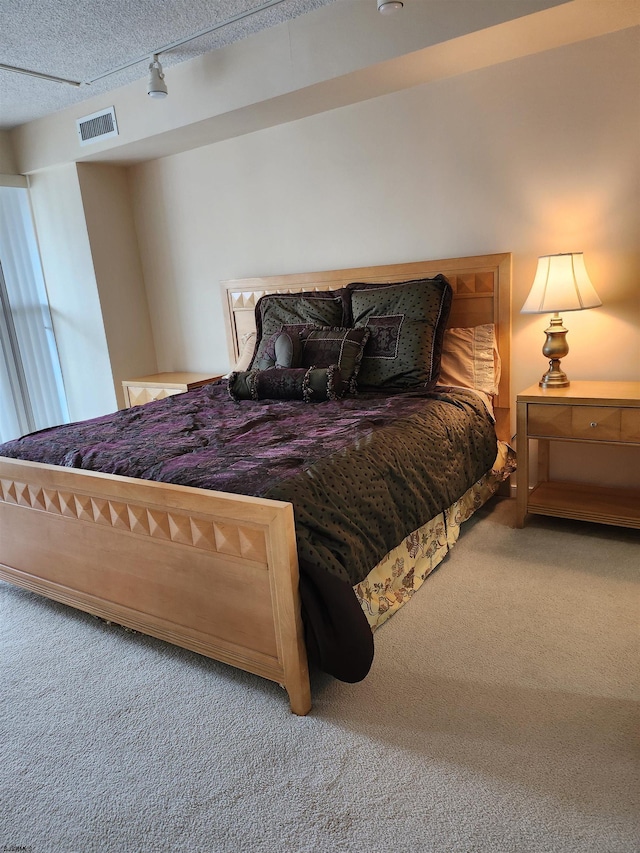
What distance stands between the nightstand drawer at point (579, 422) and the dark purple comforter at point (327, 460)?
0.27m

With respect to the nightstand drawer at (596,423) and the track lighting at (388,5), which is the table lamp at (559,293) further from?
the track lighting at (388,5)

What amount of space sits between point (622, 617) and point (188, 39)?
3217mm

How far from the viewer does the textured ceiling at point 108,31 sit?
8.72 ft

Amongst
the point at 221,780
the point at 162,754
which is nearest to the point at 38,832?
the point at 162,754

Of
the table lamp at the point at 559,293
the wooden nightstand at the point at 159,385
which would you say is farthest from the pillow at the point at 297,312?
the table lamp at the point at 559,293

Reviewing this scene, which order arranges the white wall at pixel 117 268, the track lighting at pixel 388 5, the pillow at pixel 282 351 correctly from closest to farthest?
1. the track lighting at pixel 388 5
2. the pillow at pixel 282 351
3. the white wall at pixel 117 268

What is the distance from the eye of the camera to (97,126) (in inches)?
150

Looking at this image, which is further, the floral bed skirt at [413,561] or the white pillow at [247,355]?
the white pillow at [247,355]

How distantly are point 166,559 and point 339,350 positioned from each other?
1.48m

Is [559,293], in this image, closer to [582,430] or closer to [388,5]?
[582,430]

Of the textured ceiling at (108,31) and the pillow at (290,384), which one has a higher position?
the textured ceiling at (108,31)

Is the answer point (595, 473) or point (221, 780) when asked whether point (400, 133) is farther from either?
point (221, 780)

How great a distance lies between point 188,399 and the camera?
324 centimetres

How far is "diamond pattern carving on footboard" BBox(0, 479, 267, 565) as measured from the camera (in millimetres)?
1669
